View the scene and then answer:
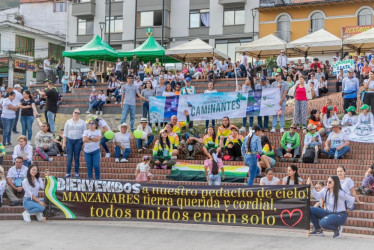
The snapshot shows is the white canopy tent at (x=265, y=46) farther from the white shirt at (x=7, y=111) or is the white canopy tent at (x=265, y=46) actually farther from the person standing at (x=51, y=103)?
the white shirt at (x=7, y=111)

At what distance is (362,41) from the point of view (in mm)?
23906

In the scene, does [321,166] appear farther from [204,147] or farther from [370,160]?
[204,147]

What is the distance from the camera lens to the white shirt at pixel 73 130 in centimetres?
1360

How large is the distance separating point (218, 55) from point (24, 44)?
92.0 feet

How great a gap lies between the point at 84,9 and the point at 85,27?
1.74m

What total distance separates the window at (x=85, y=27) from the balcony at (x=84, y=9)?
574mm

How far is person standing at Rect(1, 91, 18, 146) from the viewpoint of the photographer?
1697 centimetres

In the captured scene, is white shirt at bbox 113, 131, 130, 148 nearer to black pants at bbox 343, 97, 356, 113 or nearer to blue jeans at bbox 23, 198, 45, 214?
blue jeans at bbox 23, 198, 45, 214

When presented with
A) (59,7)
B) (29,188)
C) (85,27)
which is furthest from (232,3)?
(29,188)

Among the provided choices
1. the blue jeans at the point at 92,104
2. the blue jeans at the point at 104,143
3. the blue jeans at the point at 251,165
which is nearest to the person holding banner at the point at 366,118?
the blue jeans at the point at 251,165

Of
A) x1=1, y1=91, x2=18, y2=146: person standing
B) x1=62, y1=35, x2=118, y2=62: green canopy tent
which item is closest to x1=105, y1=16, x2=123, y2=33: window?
x1=62, y1=35, x2=118, y2=62: green canopy tent

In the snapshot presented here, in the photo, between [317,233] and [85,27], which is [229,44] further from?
[317,233]

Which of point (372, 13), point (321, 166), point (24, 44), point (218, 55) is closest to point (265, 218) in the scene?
point (321, 166)

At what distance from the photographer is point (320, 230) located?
33.0ft
